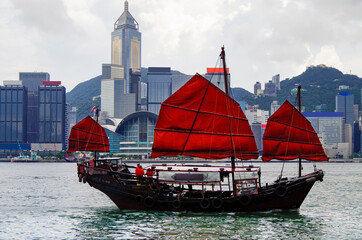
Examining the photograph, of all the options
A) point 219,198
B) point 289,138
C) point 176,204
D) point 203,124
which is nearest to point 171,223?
point 176,204

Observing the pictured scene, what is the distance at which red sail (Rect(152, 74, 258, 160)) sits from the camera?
33.9 meters

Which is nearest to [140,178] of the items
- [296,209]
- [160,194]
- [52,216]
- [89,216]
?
[160,194]

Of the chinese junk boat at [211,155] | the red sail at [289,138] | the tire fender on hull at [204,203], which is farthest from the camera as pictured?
the red sail at [289,138]

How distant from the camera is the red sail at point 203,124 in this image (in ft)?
111

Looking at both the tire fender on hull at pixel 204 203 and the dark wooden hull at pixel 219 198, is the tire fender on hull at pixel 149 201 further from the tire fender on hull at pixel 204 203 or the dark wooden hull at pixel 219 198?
the tire fender on hull at pixel 204 203

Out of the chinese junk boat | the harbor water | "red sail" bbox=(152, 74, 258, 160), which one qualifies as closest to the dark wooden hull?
the chinese junk boat

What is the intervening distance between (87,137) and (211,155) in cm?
1807

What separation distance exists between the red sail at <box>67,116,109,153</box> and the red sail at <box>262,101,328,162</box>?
19109mm

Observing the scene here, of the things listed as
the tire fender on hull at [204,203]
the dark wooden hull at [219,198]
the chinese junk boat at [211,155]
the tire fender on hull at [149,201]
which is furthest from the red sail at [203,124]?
the tire fender on hull at [204,203]

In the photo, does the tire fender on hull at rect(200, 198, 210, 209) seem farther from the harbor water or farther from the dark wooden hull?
the harbor water

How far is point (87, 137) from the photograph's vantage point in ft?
160

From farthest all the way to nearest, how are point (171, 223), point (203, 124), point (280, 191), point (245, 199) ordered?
point (203, 124) < point (280, 191) < point (245, 199) < point (171, 223)

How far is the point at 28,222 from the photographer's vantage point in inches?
1244

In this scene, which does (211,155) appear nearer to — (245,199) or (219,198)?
(219,198)
